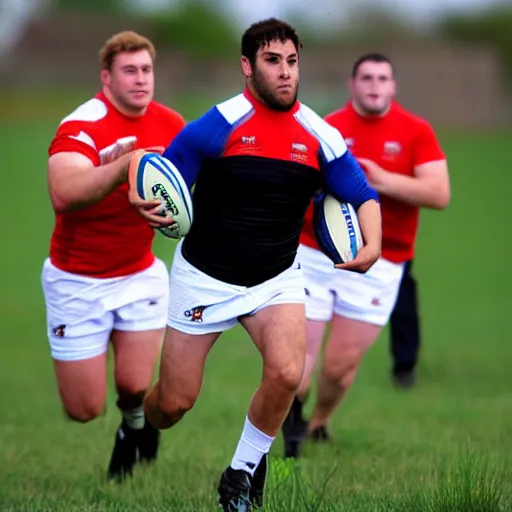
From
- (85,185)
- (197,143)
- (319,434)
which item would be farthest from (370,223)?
(319,434)

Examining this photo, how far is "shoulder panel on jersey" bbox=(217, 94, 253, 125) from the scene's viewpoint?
5.68 m

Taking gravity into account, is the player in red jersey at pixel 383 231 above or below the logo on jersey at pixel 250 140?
below

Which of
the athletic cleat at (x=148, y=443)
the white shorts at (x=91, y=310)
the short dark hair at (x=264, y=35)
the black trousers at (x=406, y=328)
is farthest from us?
the black trousers at (x=406, y=328)

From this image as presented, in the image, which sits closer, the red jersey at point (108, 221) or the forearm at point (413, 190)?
the red jersey at point (108, 221)

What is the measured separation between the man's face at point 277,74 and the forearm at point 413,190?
2.02 meters

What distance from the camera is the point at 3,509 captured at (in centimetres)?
573

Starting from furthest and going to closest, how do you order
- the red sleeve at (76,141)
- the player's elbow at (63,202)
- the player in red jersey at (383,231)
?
the player in red jersey at (383,231), the red sleeve at (76,141), the player's elbow at (63,202)

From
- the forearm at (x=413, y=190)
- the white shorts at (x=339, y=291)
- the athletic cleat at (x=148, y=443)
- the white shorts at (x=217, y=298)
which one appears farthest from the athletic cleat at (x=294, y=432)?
the white shorts at (x=217, y=298)

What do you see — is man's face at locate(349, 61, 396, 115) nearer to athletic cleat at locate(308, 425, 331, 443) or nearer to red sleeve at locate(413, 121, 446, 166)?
red sleeve at locate(413, 121, 446, 166)

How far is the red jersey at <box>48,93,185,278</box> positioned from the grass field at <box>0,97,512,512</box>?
1.34 metres

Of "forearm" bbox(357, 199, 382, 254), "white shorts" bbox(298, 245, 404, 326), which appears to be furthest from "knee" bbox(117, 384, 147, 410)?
"forearm" bbox(357, 199, 382, 254)

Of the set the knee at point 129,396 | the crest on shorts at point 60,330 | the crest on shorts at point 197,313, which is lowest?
the knee at point 129,396

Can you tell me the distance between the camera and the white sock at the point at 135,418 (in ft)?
23.4

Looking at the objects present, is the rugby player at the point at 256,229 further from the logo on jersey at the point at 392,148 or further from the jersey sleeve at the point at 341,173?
the logo on jersey at the point at 392,148
